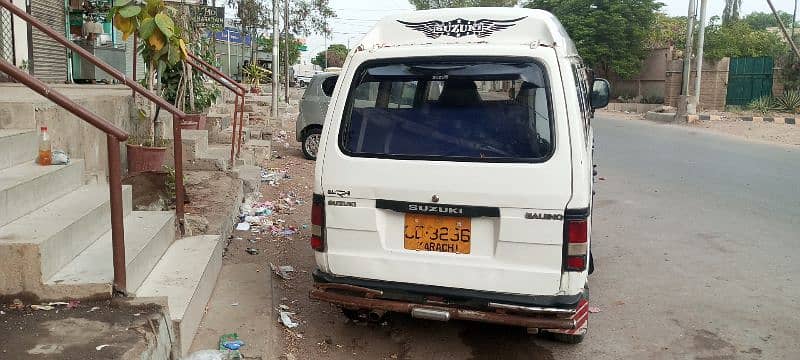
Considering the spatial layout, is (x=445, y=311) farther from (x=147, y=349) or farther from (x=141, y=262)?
(x=141, y=262)

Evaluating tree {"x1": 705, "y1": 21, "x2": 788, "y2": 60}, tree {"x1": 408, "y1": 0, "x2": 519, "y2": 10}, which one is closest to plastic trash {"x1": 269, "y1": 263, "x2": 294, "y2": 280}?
tree {"x1": 705, "y1": 21, "x2": 788, "y2": 60}

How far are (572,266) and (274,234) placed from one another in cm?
410

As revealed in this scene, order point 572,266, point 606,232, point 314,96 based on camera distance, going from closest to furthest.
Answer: point 572,266, point 606,232, point 314,96

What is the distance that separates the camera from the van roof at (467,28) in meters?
3.84

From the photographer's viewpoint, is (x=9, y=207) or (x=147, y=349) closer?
(x=147, y=349)

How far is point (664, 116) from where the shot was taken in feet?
79.5

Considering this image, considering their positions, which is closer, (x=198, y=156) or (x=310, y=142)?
(x=198, y=156)

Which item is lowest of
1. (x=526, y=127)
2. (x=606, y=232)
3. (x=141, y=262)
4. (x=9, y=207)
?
(x=606, y=232)

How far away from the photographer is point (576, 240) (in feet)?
11.6

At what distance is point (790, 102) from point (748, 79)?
2.64 metres

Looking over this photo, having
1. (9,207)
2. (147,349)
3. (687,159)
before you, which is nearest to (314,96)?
(687,159)

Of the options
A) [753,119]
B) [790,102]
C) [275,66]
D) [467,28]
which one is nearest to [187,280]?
[467,28]

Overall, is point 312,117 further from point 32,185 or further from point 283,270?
point 32,185

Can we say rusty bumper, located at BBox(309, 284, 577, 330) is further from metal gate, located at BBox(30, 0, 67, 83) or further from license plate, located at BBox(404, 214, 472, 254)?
metal gate, located at BBox(30, 0, 67, 83)
